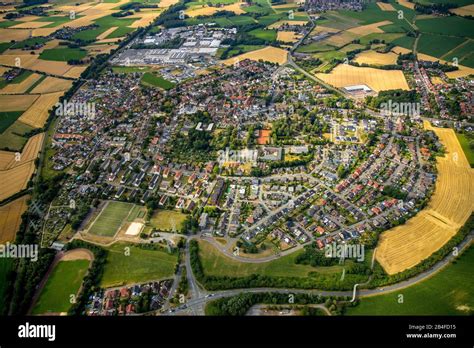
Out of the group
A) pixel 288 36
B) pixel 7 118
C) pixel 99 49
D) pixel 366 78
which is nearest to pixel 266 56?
pixel 288 36

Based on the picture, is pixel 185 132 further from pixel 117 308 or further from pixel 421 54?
pixel 421 54

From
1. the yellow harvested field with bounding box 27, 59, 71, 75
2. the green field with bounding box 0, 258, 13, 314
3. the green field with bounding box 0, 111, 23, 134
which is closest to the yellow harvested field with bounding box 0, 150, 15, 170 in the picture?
the green field with bounding box 0, 111, 23, 134

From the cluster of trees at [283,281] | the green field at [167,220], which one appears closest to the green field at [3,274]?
the green field at [167,220]

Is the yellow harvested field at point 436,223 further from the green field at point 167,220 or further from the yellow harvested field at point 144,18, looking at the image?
the yellow harvested field at point 144,18

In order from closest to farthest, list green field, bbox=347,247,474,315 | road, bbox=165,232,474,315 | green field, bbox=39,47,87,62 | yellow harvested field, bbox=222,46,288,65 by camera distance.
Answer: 1. green field, bbox=347,247,474,315
2. road, bbox=165,232,474,315
3. yellow harvested field, bbox=222,46,288,65
4. green field, bbox=39,47,87,62

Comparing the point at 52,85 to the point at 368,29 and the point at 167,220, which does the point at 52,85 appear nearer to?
the point at 167,220

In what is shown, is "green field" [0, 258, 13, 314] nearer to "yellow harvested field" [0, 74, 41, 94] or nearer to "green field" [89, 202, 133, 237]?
"green field" [89, 202, 133, 237]

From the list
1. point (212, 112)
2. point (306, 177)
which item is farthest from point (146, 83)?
point (306, 177)
